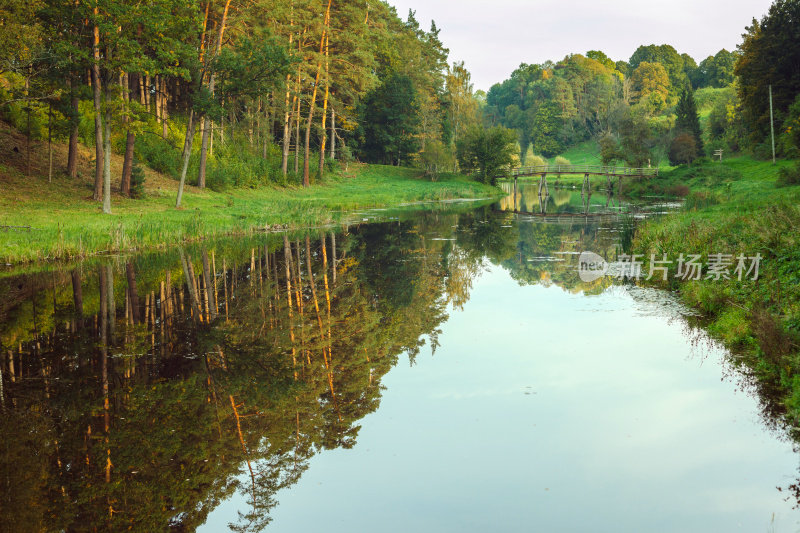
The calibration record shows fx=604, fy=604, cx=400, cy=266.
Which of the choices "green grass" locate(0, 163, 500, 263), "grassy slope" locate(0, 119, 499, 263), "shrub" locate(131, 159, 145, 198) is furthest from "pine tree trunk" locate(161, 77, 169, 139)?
"shrub" locate(131, 159, 145, 198)

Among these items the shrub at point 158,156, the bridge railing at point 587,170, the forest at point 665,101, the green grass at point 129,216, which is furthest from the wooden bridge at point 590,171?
the shrub at point 158,156

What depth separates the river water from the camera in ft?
20.2

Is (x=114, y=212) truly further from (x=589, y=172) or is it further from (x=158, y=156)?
(x=589, y=172)

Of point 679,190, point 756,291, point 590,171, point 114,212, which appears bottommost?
point 756,291

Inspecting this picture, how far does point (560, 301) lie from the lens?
16.3 meters

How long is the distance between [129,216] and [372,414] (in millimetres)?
21474

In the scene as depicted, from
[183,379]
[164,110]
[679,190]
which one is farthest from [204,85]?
[679,190]

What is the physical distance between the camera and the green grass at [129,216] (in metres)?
20.2

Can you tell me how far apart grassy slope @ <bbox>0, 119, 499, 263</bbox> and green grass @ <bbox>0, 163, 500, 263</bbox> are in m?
0.03

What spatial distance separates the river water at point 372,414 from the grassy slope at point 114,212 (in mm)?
3887

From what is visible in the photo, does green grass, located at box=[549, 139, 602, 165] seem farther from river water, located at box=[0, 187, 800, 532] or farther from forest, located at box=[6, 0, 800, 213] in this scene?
river water, located at box=[0, 187, 800, 532]

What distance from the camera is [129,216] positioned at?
26328 mm

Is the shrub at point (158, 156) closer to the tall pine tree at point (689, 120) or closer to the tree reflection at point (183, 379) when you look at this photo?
the tree reflection at point (183, 379)

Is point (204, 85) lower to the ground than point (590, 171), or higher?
higher
